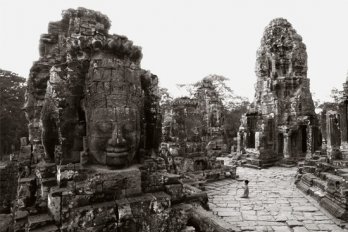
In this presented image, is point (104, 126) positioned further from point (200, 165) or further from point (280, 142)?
point (280, 142)

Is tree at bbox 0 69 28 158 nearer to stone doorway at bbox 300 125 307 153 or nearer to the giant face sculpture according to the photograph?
stone doorway at bbox 300 125 307 153

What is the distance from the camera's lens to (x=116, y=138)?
3162mm

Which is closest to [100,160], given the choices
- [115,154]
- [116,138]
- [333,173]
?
[115,154]

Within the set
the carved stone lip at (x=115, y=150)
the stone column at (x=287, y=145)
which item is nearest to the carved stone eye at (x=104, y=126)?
the carved stone lip at (x=115, y=150)

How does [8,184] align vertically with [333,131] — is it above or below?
below

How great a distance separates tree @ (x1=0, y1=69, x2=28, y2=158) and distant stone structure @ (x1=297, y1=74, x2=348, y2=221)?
93.2 feet

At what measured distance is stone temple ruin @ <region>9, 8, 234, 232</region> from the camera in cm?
300

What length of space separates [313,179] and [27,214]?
9.04 metres

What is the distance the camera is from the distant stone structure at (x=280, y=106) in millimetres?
16453

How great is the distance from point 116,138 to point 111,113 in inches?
13.6

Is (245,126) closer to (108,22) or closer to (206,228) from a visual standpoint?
(108,22)

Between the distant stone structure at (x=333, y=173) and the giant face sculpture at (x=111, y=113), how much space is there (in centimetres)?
594

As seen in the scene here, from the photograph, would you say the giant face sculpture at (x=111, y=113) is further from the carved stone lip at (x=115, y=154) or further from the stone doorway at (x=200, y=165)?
the stone doorway at (x=200, y=165)

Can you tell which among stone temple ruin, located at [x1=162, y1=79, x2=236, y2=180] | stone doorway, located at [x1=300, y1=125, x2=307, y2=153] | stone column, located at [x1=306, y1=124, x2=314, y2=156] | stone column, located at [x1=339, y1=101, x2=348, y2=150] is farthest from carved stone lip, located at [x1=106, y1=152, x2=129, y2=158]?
stone doorway, located at [x1=300, y1=125, x2=307, y2=153]
